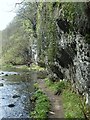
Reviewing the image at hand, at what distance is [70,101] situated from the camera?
64.1 feet

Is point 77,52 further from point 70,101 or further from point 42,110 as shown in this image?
point 42,110


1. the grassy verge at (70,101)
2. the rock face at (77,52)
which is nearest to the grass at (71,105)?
the grassy verge at (70,101)

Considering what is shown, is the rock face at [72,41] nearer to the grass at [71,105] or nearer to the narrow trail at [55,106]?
the grass at [71,105]

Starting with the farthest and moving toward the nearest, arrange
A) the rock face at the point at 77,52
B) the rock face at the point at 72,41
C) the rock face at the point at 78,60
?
the rock face at the point at 78,60 < the rock face at the point at 77,52 < the rock face at the point at 72,41

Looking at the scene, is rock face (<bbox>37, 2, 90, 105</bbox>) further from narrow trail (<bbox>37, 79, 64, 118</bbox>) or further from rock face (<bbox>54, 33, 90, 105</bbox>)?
narrow trail (<bbox>37, 79, 64, 118</bbox>)

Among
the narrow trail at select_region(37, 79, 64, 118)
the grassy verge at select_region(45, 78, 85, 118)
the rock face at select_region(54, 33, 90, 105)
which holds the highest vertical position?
the rock face at select_region(54, 33, 90, 105)

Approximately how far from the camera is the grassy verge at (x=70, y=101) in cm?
1603

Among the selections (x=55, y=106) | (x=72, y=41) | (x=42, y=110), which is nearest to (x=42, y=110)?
(x=42, y=110)

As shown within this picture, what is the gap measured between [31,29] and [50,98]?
31.9 m

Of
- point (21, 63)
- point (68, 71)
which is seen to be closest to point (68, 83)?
point (68, 71)

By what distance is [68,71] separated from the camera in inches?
956

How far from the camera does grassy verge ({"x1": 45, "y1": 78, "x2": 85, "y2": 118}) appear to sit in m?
16.0

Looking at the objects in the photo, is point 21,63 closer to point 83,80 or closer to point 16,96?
point 16,96

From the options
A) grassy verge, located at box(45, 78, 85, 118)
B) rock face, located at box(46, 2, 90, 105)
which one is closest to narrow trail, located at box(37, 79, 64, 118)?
grassy verge, located at box(45, 78, 85, 118)
